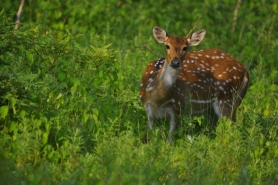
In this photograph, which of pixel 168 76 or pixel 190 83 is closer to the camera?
pixel 168 76

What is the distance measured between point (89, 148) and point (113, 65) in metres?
2.08

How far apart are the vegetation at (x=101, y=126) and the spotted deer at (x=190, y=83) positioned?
169 millimetres

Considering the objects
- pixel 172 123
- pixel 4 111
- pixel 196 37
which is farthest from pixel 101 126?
pixel 196 37

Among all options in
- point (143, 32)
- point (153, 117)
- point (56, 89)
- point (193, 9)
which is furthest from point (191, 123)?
point (193, 9)

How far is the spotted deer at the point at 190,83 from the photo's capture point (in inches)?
365

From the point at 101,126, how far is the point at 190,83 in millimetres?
1790

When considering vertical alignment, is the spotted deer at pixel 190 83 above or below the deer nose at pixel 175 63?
below

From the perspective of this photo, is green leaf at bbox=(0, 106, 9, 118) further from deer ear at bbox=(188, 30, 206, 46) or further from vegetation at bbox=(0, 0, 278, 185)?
deer ear at bbox=(188, 30, 206, 46)

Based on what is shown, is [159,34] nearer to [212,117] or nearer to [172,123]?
[172,123]

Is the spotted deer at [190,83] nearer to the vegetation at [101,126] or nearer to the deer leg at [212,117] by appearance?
the deer leg at [212,117]

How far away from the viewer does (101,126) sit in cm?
830

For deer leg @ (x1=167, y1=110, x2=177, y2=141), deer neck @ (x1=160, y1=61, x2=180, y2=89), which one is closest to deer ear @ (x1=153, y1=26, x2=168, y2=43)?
deer neck @ (x1=160, y1=61, x2=180, y2=89)

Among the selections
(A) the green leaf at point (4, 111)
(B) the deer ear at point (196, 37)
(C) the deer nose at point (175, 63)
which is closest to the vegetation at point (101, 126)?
(A) the green leaf at point (4, 111)

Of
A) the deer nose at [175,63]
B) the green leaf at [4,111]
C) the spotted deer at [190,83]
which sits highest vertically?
the deer nose at [175,63]
